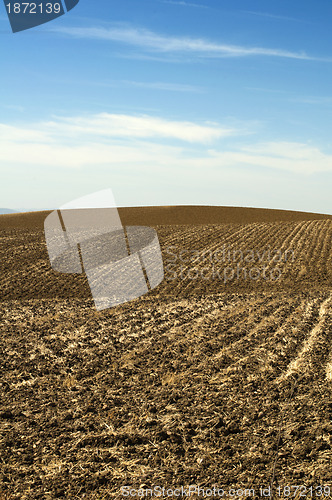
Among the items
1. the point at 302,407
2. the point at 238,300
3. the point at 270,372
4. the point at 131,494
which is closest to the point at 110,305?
the point at 238,300

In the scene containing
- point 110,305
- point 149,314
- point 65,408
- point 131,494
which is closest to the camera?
point 131,494

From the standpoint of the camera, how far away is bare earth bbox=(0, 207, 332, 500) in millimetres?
5688

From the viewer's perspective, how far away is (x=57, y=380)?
8.90 meters

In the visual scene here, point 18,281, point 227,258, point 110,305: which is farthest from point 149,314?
point 227,258

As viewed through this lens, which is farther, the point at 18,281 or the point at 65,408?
the point at 18,281

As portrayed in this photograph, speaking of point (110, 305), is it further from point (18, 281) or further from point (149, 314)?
point (18, 281)

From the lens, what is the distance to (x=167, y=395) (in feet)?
26.1

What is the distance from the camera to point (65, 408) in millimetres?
7625

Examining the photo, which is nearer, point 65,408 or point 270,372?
point 65,408

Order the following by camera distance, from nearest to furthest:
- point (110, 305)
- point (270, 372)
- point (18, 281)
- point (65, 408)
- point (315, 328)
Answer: point (65, 408) → point (270, 372) → point (315, 328) → point (110, 305) → point (18, 281)

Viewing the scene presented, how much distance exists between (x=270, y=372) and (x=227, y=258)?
1772 cm

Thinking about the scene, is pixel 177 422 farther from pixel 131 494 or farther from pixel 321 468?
pixel 321 468

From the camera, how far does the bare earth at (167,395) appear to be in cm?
569

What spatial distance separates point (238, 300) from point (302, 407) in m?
9.70
